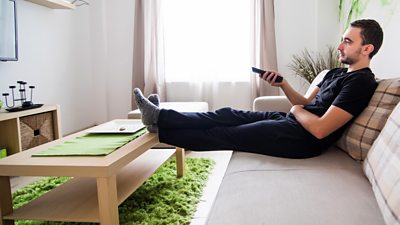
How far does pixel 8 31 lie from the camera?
303 centimetres

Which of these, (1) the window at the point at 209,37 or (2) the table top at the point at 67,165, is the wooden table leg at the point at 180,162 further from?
(1) the window at the point at 209,37

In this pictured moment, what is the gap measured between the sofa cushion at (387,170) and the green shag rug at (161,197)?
1.01 meters

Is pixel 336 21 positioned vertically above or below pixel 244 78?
above

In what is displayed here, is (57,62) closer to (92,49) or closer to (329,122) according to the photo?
(92,49)

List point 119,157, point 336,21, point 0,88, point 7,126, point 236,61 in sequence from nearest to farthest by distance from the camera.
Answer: point 119,157 → point 7,126 → point 0,88 → point 336,21 → point 236,61

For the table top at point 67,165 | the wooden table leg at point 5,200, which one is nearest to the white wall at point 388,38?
the table top at point 67,165

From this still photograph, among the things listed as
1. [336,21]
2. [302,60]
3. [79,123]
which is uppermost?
[336,21]

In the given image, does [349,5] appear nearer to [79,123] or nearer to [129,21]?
[129,21]

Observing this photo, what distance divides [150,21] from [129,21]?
0.39 m

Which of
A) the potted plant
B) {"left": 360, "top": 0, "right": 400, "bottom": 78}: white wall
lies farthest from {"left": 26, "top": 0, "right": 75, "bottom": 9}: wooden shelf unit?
{"left": 360, "top": 0, "right": 400, "bottom": 78}: white wall

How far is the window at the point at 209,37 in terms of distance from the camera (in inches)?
166

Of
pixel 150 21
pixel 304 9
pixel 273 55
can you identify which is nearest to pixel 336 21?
pixel 304 9

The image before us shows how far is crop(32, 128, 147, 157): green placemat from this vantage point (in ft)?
5.36

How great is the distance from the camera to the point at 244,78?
4.30m
